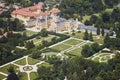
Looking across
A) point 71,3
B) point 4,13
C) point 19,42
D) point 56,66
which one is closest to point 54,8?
point 71,3

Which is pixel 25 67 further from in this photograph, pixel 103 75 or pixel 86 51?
pixel 103 75

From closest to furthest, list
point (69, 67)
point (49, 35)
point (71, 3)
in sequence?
point (69, 67) < point (49, 35) < point (71, 3)

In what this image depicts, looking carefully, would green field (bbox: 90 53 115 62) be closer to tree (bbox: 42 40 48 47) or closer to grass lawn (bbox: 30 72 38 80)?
tree (bbox: 42 40 48 47)

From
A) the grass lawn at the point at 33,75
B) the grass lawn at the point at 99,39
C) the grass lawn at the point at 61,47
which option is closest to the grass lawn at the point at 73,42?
the grass lawn at the point at 61,47

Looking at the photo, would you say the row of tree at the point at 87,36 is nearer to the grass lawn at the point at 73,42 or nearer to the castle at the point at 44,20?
the grass lawn at the point at 73,42

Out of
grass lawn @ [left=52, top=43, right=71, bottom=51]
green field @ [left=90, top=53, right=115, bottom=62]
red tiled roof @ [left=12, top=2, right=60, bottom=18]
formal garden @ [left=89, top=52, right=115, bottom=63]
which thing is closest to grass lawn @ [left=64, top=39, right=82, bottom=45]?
grass lawn @ [left=52, top=43, right=71, bottom=51]

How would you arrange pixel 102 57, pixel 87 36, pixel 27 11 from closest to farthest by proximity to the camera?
1. pixel 102 57
2. pixel 87 36
3. pixel 27 11

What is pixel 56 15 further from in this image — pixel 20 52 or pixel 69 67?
pixel 69 67

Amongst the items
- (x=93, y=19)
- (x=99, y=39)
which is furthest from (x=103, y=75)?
(x=93, y=19)
